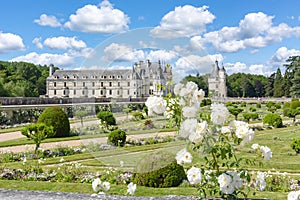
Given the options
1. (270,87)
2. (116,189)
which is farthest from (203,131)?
(270,87)

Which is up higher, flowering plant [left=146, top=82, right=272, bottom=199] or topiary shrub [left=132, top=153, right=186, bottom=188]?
flowering plant [left=146, top=82, right=272, bottom=199]

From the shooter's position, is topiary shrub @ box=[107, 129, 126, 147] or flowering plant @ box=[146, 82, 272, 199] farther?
topiary shrub @ box=[107, 129, 126, 147]

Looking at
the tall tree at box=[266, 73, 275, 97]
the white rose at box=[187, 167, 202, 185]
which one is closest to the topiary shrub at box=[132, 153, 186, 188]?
the white rose at box=[187, 167, 202, 185]

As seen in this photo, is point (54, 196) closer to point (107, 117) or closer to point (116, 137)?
point (107, 117)

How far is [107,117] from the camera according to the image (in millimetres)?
4160

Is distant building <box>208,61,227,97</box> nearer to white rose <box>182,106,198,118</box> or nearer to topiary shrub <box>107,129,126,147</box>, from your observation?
white rose <box>182,106,198,118</box>

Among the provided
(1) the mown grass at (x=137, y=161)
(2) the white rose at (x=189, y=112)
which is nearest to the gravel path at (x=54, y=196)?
(1) the mown grass at (x=137, y=161)

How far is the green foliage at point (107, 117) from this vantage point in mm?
4094

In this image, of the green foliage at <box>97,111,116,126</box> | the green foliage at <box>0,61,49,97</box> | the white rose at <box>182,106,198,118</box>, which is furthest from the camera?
the green foliage at <box>0,61,49,97</box>

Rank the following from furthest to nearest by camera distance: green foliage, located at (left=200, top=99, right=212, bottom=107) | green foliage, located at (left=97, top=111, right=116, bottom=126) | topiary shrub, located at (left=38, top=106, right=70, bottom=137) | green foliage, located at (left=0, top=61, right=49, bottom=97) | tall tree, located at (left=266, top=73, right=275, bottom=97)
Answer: tall tree, located at (left=266, top=73, right=275, bottom=97) < green foliage, located at (left=0, top=61, right=49, bottom=97) < topiary shrub, located at (left=38, top=106, right=70, bottom=137) < green foliage, located at (left=97, top=111, right=116, bottom=126) < green foliage, located at (left=200, top=99, right=212, bottom=107)

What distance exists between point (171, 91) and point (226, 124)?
1.89ft

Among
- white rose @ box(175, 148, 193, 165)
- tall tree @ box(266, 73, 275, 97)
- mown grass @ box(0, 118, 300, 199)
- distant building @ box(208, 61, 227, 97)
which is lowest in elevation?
mown grass @ box(0, 118, 300, 199)

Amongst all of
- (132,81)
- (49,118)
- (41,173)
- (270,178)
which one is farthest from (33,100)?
(132,81)

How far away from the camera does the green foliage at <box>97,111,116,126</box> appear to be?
13.4 feet
